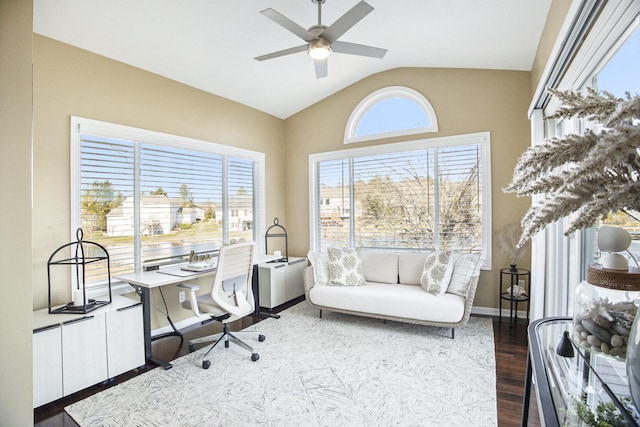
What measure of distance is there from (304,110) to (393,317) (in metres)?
3.51

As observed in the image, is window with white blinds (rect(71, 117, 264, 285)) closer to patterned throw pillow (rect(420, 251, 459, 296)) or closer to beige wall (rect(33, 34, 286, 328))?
beige wall (rect(33, 34, 286, 328))

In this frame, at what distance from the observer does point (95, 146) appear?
124 inches

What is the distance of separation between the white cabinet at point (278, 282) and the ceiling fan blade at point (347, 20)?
2932 mm

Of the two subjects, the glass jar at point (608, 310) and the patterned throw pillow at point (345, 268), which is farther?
the patterned throw pillow at point (345, 268)

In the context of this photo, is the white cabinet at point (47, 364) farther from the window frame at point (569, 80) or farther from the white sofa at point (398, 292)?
the window frame at point (569, 80)

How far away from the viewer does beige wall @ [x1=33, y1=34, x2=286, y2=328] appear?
2.73 meters

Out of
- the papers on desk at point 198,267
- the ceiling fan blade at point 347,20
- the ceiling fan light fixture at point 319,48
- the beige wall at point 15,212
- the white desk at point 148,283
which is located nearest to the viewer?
the beige wall at point 15,212

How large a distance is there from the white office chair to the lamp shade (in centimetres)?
255

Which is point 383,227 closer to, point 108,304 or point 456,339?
point 456,339

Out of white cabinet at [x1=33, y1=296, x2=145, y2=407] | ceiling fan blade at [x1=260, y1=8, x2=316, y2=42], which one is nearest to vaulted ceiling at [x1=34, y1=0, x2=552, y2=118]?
ceiling fan blade at [x1=260, y1=8, x2=316, y2=42]

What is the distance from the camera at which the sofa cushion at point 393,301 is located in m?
3.27

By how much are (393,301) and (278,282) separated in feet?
5.46

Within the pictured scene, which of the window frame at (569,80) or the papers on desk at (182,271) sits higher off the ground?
the window frame at (569,80)

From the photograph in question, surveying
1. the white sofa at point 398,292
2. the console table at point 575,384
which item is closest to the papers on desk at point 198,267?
the white sofa at point 398,292
